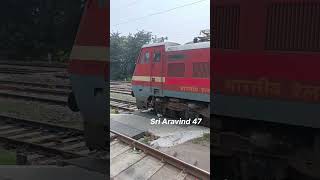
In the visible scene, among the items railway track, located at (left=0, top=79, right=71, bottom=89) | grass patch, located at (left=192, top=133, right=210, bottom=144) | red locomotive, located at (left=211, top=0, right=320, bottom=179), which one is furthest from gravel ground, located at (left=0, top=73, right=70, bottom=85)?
red locomotive, located at (left=211, top=0, right=320, bottom=179)

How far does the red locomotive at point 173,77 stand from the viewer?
2.91 meters

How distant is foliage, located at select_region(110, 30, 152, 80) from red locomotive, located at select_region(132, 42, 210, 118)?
0.06m

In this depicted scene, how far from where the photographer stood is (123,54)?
2.84 meters

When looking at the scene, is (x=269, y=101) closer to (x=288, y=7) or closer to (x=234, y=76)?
(x=234, y=76)

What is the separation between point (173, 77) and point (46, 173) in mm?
1431

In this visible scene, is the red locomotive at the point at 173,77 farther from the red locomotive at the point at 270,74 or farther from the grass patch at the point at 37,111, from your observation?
the grass patch at the point at 37,111

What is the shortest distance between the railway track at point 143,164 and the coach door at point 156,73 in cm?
47

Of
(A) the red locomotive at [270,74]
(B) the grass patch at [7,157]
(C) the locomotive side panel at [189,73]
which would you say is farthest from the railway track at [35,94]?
(A) the red locomotive at [270,74]

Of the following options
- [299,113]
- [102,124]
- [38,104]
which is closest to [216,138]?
[299,113]

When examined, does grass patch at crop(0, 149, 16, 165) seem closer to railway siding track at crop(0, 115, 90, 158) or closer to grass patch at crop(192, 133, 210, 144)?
railway siding track at crop(0, 115, 90, 158)

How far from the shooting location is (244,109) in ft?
8.90

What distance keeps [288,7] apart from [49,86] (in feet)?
7.01

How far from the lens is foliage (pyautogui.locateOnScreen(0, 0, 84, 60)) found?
340 cm

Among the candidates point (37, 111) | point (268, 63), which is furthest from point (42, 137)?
point (268, 63)
